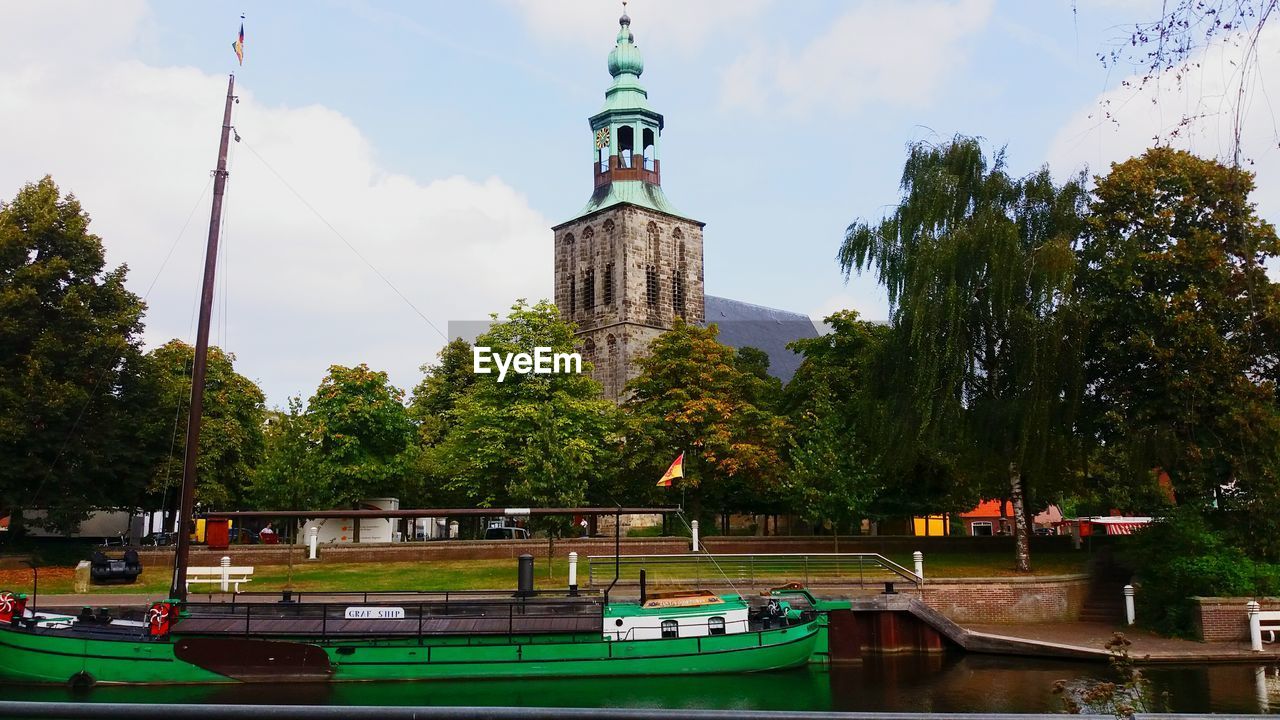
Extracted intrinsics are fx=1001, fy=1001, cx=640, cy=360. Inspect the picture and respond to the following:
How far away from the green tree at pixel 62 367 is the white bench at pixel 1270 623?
3683 centimetres

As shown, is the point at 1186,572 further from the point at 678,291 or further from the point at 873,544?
the point at 678,291

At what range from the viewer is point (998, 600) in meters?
28.9

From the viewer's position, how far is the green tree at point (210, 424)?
4034cm

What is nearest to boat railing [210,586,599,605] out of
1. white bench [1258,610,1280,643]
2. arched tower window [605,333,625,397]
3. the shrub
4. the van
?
the shrub

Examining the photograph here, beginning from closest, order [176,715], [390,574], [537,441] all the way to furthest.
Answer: [176,715] < [390,574] < [537,441]

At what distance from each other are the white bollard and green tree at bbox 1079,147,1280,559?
9.73ft

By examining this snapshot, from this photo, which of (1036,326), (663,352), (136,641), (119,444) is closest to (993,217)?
(1036,326)

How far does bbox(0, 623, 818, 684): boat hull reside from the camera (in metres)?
22.2

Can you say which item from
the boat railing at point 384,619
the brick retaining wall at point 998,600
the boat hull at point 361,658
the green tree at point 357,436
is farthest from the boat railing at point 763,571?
the green tree at point 357,436

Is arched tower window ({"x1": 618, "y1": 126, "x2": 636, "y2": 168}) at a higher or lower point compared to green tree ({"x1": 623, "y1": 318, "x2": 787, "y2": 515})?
higher

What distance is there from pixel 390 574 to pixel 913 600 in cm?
Answer: 1766

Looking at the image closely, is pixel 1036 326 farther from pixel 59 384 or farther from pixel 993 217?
pixel 59 384

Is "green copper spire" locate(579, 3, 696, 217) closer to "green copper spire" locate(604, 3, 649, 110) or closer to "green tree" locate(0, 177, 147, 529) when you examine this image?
"green copper spire" locate(604, 3, 649, 110)

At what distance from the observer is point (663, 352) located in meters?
51.1
